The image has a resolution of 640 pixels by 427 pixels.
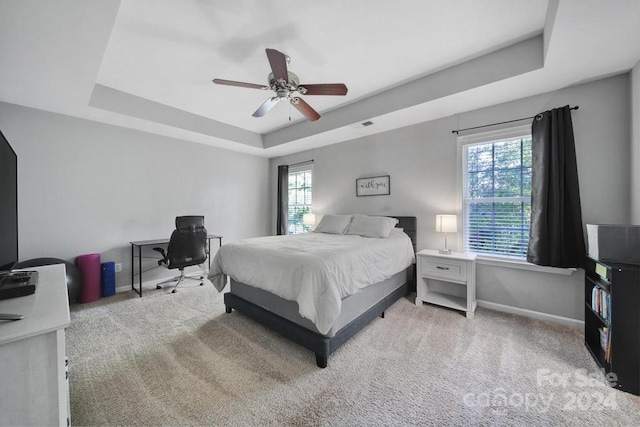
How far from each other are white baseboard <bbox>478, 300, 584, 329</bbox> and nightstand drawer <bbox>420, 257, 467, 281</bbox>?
596 mm

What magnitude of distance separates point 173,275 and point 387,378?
3.87 meters

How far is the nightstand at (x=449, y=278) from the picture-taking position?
2689mm

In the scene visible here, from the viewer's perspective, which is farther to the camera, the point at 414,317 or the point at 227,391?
the point at 414,317

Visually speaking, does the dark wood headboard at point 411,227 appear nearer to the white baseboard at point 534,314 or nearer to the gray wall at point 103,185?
the white baseboard at point 534,314

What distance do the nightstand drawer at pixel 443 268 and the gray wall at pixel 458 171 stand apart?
482mm

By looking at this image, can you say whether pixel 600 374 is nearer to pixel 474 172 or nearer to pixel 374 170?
pixel 474 172

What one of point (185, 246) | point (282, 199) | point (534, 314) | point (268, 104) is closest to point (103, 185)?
point (185, 246)

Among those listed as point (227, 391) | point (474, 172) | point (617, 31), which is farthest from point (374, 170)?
point (227, 391)

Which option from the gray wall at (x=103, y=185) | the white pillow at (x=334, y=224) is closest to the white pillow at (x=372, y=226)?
the white pillow at (x=334, y=224)

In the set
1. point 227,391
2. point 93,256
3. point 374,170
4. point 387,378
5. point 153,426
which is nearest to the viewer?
point 153,426

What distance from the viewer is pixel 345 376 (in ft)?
5.79

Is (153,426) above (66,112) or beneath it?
beneath

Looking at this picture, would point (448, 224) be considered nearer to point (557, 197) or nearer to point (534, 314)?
point (557, 197)

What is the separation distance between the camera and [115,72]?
2.66 meters
